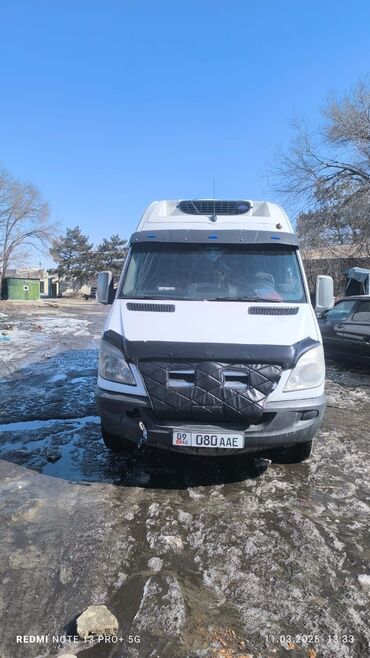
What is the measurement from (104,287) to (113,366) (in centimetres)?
176

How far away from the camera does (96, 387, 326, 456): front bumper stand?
3.69 m

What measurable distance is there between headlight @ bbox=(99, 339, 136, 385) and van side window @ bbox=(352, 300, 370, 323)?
6437mm

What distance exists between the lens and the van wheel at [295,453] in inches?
174

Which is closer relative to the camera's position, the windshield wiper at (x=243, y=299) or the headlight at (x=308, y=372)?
the headlight at (x=308, y=372)

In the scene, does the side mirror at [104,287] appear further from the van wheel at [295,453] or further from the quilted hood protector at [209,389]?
the van wheel at [295,453]

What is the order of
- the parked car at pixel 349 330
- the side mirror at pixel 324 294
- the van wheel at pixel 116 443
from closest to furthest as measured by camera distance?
1. the van wheel at pixel 116 443
2. the side mirror at pixel 324 294
3. the parked car at pixel 349 330

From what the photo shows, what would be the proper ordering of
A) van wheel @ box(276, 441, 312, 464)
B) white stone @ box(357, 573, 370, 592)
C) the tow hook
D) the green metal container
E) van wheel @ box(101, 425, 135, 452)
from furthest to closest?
the green metal container
van wheel @ box(101, 425, 135, 452)
van wheel @ box(276, 441, 312, 464)
the tow hook
white stone @ box(357, 573, 370, 592)

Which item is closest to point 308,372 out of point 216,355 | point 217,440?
point 216,355

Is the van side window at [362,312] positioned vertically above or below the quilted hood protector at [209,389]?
above

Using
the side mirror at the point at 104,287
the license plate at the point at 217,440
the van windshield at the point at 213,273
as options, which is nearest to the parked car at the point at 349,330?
the van windshield at the point at 213,273

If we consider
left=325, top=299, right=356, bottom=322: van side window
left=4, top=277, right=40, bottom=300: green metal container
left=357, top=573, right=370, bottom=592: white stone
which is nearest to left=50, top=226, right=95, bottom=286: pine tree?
left=4, top=277, right=40, bottom=300: green metal container

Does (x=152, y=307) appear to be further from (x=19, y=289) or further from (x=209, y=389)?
(x=19, y=289)

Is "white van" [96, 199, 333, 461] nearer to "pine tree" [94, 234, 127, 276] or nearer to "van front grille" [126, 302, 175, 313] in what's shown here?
"van front grille" [126, 302, 175, 313]

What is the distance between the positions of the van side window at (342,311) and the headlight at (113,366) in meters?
6.83
